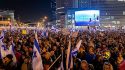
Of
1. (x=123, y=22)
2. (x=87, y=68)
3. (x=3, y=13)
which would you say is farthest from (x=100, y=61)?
(x=3, y=13)

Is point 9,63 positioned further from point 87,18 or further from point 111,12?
point 111,12

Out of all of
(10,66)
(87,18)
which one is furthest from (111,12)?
(10,66)

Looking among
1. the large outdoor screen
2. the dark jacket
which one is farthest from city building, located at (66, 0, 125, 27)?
the dark jacket

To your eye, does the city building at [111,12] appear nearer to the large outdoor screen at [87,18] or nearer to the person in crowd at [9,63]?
the large outdoor screen at [87,18]

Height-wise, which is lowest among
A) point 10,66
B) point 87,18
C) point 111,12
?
point 111,12

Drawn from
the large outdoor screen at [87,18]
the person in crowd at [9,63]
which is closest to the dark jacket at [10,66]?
the person in crowd at [9,63]

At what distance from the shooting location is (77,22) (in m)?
90.8

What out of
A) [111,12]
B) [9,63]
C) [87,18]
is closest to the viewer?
[9,63]

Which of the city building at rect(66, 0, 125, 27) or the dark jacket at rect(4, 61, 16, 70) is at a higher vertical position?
the dark jacket at rect(4, 61, 16, 70)

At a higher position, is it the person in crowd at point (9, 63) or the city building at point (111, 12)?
the person in crowd at point (9, 63)

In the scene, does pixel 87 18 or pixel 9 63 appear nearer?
pixel 9 63

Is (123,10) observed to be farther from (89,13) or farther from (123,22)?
(89,13)

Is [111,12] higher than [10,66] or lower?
lower

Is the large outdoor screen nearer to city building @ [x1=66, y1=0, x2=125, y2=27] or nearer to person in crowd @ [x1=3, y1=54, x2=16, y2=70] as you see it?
city building @ [x1=66, y1=0, x2=125, y2=27]
